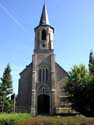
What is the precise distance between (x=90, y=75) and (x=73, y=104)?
227 inches

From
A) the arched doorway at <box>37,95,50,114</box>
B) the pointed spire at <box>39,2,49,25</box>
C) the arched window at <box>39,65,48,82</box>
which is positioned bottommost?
the arched doorway at <box>37,95,50,114</box>

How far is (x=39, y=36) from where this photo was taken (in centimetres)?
5556

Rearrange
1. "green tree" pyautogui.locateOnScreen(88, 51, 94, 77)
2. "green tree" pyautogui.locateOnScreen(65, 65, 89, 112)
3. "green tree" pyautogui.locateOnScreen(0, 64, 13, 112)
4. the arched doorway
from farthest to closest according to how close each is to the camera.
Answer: the arched doorway
"green tree" pyautogui.locateOnScreen(0, 64, 13, 112)
"green tree" pyautogui.locateOnScreen(88, 51, 94, 77)
"green tree" pyautogui.locateOnScreen(65, 65, 89, 112)

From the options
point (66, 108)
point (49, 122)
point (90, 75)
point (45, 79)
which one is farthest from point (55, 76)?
point (49, 122)

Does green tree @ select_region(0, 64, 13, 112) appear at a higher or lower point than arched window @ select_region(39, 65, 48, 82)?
lower

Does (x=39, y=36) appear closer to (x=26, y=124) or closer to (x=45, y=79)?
(x=45, y=79)

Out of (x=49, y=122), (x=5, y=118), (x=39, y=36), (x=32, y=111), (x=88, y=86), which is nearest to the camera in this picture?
(x=5, y=118)

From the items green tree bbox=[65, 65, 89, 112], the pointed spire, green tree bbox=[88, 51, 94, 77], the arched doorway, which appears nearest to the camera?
green tree bbox=[65, 65, 89, 112]

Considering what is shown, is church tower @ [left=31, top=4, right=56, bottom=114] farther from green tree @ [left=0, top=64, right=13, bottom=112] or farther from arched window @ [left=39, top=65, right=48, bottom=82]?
green tree @ [left=0, top=64, right=13, bottom=112]

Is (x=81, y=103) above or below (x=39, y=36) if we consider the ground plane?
below

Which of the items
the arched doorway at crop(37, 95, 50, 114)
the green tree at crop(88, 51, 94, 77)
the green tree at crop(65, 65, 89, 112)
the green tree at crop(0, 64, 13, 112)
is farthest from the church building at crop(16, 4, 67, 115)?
Result: the green tree at crop(65, 65, 89, 112)

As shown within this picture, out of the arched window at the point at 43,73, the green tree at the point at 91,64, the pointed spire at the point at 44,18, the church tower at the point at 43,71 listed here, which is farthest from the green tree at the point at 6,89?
the green tree at the point at 91,64

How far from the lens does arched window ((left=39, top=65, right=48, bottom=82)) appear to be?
52812 millimetres

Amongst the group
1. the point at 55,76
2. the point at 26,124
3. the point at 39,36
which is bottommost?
the point at 26,124
